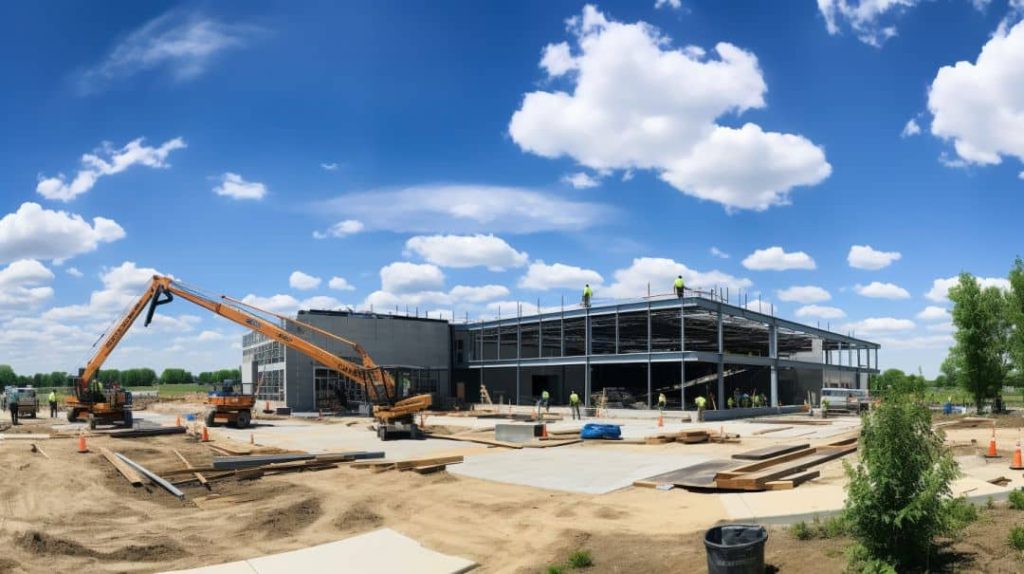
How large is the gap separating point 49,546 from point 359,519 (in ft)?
17.5

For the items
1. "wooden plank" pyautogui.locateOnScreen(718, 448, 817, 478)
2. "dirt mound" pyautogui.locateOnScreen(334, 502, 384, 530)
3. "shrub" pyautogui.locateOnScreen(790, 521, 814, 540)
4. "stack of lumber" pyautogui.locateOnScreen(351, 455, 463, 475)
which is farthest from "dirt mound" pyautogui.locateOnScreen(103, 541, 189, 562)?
"wooden plank" pyautogui.locateOnScreen(718, 448, 817, 478)

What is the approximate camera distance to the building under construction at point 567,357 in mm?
51188

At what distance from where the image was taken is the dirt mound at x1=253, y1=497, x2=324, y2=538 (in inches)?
530

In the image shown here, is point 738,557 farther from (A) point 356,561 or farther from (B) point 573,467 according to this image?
(B) point 573,467

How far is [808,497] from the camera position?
45.1 feet

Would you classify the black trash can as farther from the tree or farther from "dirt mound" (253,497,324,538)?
the tree

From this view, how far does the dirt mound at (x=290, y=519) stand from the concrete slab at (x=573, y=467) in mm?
5580

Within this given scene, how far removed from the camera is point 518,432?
1169 inches

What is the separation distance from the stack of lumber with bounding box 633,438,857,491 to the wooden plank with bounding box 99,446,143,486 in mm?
13142

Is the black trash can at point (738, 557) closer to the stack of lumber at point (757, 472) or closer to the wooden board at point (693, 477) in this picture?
the stack of lumber at point (757, 472)

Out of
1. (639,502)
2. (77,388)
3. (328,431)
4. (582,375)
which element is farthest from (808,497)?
(582,375)

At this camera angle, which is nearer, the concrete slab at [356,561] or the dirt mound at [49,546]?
the concrete slab at [356,561]

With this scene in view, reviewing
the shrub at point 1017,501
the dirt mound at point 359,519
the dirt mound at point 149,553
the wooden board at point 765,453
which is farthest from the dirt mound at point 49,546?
the wooden board at point 765,453

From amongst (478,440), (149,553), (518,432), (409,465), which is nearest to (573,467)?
(409,465)
